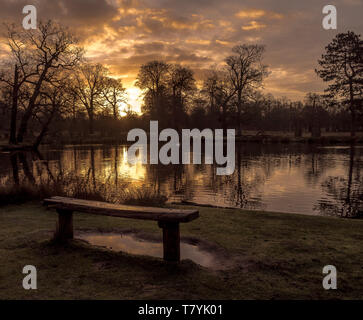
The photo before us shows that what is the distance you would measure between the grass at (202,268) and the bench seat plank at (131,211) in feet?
2.26

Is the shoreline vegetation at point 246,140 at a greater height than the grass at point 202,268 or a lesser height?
greater

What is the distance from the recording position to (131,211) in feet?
15.5

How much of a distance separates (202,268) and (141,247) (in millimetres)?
1528

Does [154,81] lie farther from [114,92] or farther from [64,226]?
[64,226]

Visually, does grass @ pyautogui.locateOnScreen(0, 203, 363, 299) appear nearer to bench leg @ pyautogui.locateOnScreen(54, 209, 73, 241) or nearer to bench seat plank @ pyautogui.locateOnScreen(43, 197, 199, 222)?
bench leg @ pyautogui.locateOnScreen(54, 209, 73, 241)

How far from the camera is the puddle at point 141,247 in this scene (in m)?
5.16

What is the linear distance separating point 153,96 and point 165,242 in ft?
176

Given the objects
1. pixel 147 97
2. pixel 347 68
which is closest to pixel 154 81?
pixel 147 97

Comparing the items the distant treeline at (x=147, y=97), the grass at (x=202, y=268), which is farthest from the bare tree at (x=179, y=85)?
the grass at (x=202, y=268)

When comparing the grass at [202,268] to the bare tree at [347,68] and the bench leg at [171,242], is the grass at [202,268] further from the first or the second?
the bare tree at [347,68]

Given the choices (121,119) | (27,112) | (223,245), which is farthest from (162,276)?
(121,119)

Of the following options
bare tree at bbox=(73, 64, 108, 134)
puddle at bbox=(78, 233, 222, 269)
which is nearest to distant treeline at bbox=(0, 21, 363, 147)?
bare tree at bbox=(73, 64, 108, 134)
